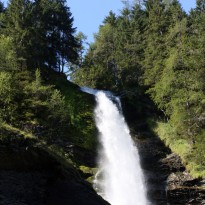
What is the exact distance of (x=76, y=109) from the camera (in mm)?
35969

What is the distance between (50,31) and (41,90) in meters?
18.0

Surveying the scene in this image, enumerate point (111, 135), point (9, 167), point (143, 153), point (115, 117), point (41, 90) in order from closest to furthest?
point (9, 167)
point (41, 90)
point (143, 153)
point (111, 135)
point (115, 117)

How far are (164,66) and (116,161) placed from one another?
15.5 m

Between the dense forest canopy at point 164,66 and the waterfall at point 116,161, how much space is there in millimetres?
4071

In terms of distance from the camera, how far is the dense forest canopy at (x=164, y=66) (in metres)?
30.2

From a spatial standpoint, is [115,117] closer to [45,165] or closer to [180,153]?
[180,153]

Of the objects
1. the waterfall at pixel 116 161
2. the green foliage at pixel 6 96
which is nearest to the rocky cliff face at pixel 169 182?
the waterfall at pixel 116 161

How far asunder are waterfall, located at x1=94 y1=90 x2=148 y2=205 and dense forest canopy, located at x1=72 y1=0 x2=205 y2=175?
4071mm

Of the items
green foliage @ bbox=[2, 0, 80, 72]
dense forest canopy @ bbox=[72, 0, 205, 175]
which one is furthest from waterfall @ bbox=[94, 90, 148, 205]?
green foliage @ bbox=[2, 0, 80, 72]

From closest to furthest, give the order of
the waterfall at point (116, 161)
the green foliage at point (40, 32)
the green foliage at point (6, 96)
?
the green foliage at point (6, 96) < the waterfall at point (116, 161) < the green foliage at point (40, 32)

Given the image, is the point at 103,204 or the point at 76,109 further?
the point at 76,109

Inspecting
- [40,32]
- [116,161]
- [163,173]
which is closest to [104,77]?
[40,32]

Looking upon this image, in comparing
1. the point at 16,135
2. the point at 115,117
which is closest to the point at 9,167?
the point at 16,135

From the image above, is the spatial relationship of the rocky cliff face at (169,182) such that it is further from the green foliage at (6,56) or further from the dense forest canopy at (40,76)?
the green foliage at (6,56)
